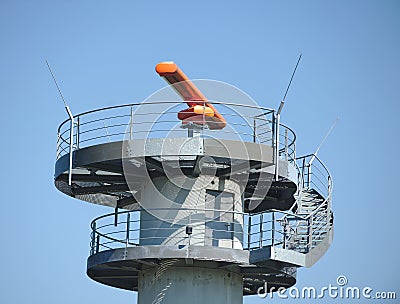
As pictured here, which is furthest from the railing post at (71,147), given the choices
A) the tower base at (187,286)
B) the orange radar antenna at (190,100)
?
the tower base at (187,286)

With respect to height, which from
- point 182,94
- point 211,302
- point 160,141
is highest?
point 182,94

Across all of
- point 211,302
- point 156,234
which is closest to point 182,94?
point 156,234

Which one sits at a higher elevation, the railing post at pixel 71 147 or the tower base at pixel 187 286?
the railing post at pixel 71 147

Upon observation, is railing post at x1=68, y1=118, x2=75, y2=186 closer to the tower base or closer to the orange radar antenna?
the orange radar antenna

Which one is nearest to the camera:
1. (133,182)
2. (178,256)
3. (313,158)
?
(178,256)

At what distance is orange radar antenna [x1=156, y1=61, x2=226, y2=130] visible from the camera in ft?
104

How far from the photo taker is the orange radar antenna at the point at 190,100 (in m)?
31.6

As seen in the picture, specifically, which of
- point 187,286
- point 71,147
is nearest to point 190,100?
point 71,147

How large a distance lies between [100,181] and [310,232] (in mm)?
6668

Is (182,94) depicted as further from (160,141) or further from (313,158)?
(313,158)

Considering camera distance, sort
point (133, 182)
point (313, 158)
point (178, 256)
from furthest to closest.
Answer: point (313, 158) < point (133, 182) < point (178, 256)

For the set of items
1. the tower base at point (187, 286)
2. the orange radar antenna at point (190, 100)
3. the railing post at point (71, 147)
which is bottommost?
the tower base at point (187, 286)

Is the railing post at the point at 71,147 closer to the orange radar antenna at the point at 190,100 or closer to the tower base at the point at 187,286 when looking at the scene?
the orange radar antenna at the point at 190,100

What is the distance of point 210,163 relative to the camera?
31.7 m
